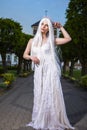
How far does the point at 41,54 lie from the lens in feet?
25.8

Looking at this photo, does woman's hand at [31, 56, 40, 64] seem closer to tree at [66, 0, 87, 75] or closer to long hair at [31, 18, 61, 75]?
long hair at [31, 18, 61, 75]

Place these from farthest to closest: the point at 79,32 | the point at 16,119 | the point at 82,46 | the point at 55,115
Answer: the point at 82,46 < the point at 79,32 < the point at 16,119 < the point at 55,115

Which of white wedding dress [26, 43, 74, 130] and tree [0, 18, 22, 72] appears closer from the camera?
white wedding dress [26, 43, 74, 130]

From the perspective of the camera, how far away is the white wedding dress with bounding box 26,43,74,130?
25.5 ft

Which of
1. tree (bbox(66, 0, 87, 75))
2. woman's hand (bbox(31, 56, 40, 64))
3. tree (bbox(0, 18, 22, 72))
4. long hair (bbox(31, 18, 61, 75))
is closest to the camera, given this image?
woman's hand (bbox(31, 56, 40, 64))

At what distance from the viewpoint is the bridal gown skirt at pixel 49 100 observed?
777 cm

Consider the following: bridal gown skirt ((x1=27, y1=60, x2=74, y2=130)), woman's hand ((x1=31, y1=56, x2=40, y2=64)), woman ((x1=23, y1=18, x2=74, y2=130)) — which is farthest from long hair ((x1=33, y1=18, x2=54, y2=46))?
bridal gown skirt ((x1=27, y1=60, x2=74, y2=130))

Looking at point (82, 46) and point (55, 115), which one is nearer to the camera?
point (55, 115)

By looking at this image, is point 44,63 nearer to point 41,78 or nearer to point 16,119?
point 41,78

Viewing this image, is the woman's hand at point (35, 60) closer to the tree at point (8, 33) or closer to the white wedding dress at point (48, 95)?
the white wedding dress at point (48, 95)

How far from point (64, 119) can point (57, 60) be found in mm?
1316

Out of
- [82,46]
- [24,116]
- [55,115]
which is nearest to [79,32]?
[82,46]

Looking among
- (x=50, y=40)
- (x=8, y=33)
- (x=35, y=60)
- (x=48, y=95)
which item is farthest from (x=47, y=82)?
(x=8, y=33)

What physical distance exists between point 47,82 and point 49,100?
1.29ft
